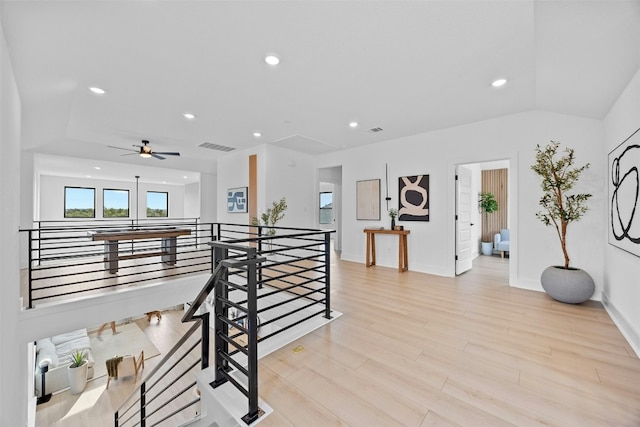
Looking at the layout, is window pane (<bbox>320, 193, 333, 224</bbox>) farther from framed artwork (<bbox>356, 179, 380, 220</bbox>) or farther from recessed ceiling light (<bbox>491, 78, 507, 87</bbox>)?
recessed ceiling light (<bbox>491, 78, 507, 87</bbox>)

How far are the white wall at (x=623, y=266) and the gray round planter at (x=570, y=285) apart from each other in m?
0.20

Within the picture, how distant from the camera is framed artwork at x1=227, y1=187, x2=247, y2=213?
21.4 feet

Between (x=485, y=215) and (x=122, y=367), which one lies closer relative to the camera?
(x=122, y=367)

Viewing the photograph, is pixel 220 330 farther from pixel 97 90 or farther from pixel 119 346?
pixel 119 346

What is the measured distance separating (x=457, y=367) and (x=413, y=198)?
365 cm

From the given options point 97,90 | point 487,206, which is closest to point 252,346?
point 97,90

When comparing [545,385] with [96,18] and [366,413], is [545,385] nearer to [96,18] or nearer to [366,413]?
[366,413]

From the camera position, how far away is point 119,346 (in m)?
7.16

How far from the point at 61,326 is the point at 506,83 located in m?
6.06

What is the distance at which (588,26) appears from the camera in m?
1.90

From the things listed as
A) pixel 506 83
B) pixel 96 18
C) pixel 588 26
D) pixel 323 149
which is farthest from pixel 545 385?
pixel 323 149

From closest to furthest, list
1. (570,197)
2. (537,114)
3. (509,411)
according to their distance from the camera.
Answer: (509,411), (570,197), (537,114)

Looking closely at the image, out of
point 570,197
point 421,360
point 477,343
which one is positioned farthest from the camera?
point 570,197

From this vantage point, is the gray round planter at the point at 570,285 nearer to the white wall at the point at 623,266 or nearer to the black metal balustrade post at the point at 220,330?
the white wall at the point at 623,266
